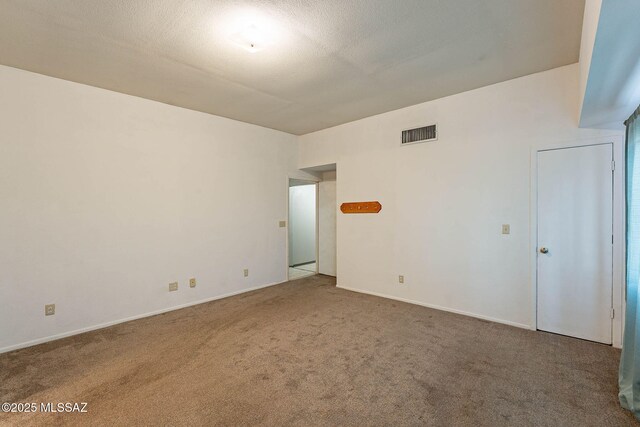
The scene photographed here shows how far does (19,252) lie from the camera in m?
2.94

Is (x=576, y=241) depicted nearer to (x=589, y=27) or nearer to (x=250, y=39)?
(x=589, y=27)

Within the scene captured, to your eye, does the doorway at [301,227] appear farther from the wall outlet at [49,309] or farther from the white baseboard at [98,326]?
the wall outlet at [49,309]

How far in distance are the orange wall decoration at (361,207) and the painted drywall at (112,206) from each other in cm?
156

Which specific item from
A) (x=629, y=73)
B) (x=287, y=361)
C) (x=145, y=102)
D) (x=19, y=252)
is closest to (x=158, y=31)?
(x=145, y=102)

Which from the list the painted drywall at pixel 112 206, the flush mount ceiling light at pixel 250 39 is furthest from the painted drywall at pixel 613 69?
the painted drywall at pixel 112 206

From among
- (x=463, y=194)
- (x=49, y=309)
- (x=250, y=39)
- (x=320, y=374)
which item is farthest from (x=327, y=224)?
(x=49, y=309)

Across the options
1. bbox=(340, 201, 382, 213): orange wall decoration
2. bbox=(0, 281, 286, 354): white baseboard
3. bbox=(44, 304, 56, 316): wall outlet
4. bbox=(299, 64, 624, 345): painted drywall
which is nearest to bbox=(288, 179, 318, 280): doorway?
bbox=(340, 201, 382, 213): orange wall decoration

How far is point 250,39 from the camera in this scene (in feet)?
8.09

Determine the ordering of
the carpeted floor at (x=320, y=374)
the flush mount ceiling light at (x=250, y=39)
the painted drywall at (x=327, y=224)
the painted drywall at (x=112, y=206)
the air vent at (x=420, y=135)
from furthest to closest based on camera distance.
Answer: the painted drywall at (x=327, y=224) < the air vent at (x=420, y=135) < the painted drywall at (x=112, y=206) < the flush mount ceiling light at (x=250, y=39) < the carpeted floor at (x=320, y=374)

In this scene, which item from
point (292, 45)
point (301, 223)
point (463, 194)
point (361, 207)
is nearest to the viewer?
point (292, 45)

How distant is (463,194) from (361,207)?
1.62 m

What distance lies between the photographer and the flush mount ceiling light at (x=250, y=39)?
2365 mm

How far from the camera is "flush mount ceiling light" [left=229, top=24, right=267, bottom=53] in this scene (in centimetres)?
237

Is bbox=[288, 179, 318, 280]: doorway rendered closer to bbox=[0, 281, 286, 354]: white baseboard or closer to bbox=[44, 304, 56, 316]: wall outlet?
bbox=[0, 281, 286, 354]: white baseboard
